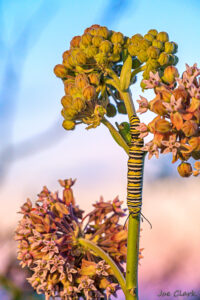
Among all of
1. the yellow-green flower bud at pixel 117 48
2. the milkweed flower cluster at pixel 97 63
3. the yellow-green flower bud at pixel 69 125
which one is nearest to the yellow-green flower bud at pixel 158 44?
the milkweed flower cluster at pixel 97 63

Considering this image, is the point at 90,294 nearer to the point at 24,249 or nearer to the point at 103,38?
the point at 24,249

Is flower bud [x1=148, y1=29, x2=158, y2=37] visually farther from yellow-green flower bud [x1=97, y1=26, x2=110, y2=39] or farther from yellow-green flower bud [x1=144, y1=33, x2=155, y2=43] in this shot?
yellow-green flower bud [x1=97, y1=26, x2=110, y2=39]

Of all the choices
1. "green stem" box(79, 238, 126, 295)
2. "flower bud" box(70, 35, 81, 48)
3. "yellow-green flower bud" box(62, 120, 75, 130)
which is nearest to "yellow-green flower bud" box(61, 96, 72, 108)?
"yellow-green flower bud" box(62, 120, 75, 130)

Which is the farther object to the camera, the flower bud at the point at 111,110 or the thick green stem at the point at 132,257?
the flower bud at the point at 111,110

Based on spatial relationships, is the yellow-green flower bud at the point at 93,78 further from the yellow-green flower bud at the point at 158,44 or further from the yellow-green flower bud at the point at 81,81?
the yellow-green flower bud at the point at 158,44

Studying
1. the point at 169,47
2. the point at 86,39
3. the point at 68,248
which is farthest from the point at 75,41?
the point at 68,248

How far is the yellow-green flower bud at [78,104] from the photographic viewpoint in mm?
1304

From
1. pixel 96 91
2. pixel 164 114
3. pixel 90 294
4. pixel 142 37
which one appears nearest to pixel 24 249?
pixel 90 294

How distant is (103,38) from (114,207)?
592 millimetres

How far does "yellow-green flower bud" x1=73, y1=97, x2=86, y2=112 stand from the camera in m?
1.30

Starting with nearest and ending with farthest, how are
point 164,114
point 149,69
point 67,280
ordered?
1. point 164,114
2. point 149,69
3. point 67,280

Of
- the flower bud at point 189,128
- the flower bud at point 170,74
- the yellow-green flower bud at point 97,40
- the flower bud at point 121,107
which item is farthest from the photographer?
the flower bud at point 121,107

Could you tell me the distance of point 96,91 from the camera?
1399 millimetres

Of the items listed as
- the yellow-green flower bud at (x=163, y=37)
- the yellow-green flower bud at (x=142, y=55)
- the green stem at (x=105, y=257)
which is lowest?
the green stem at (x=105, y=257)
